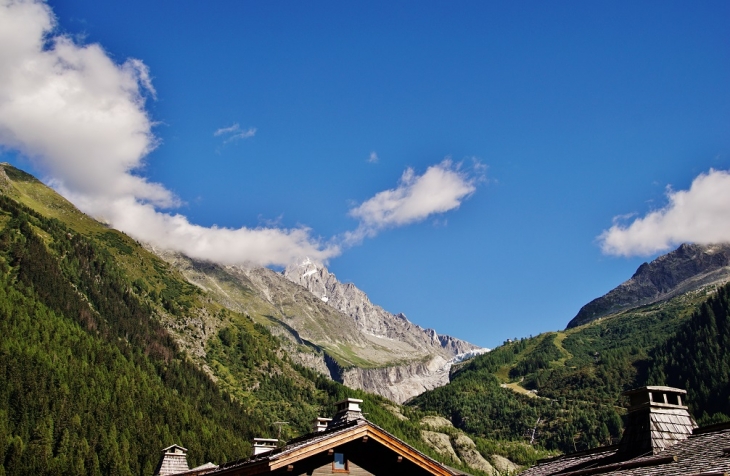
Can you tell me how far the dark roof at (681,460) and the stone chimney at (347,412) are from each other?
8.71 meters

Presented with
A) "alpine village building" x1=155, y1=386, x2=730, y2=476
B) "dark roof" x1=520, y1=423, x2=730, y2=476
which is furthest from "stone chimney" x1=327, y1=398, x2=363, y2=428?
"dark roof" x1=520, y1=423, x2=730, y2=476

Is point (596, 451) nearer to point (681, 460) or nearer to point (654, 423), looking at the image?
point (654, 423)

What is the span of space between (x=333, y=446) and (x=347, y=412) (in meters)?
4.03

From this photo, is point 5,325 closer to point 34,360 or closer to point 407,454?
point 34,360

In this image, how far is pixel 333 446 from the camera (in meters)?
24.4

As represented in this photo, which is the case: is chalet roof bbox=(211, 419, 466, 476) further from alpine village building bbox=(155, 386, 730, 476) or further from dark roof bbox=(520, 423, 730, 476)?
dark roof bbox=(520, 423, 730, 476)

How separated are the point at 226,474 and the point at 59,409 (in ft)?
541

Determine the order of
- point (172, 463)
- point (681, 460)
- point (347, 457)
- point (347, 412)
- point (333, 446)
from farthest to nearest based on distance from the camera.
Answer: point (172, 463) → point (347, 412) → point (347, 457) → point (333, 446) → point (681, 460)

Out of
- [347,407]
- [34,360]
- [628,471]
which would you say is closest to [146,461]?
[34,360]

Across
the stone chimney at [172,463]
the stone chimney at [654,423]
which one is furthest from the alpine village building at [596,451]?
the stone chimney at [172,463]

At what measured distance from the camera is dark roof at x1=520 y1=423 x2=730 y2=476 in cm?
1831

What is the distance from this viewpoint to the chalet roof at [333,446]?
2291 cm

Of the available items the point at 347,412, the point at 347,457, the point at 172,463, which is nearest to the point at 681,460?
the point at 347,457

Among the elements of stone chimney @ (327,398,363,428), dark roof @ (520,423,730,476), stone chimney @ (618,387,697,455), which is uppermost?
stone chimney @ (327,398,363,428)
